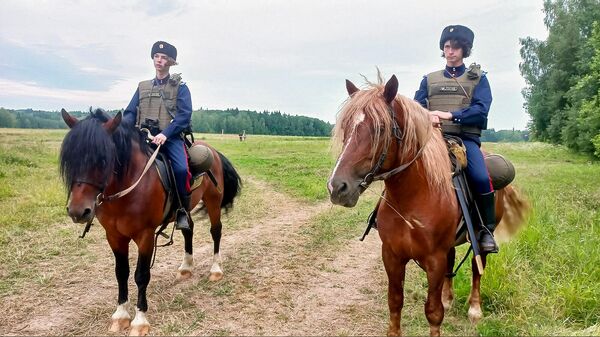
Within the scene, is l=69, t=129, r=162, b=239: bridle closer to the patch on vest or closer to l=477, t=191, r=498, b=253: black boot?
the patch on vest

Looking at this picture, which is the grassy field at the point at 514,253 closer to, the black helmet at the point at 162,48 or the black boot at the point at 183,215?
the black boot at the point at 183,215

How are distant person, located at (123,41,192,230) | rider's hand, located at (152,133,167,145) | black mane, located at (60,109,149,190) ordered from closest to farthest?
black mane, located at (60,109,149,190) < rider's hand, located at (152,133,167,145) < distant person, located at (123,41,192,230)

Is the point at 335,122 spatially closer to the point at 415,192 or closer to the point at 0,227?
the point at 415,192

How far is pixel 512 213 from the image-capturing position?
464cm

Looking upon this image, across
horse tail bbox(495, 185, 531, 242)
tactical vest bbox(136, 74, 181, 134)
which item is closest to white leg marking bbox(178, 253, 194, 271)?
Result: tactical vest bbox(136, 74, 181, 134)

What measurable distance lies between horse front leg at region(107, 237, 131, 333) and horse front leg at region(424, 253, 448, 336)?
9.73 feet

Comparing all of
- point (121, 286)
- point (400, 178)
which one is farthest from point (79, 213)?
point (400, 178)

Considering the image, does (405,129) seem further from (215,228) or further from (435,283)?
(215,228)

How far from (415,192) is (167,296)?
327 centimetres

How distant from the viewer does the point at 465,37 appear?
3648mm

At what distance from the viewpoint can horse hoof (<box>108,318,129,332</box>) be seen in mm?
3904

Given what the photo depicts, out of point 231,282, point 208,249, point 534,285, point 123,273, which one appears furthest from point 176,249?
point 534,285

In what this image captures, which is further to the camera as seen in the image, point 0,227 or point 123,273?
point 0,227

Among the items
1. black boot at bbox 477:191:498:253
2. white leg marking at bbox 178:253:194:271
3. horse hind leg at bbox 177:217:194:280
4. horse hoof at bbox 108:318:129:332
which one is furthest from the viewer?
white leg marking at bbox 178:253:194:271
